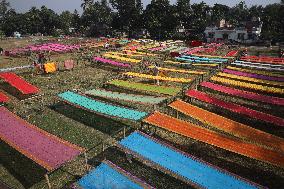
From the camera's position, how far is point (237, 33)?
171ft

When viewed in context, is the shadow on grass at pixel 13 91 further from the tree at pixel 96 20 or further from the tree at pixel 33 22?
the tree at pixel 33 22

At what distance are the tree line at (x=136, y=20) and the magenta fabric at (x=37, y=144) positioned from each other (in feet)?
150

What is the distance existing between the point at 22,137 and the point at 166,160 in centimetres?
539

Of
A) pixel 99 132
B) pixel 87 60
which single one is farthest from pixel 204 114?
pixel 87 60

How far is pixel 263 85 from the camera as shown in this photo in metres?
16.4

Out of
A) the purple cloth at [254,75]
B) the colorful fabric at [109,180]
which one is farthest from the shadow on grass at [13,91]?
the purple cloth at [254,75]

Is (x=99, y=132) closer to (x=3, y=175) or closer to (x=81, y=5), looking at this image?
(x=3, y=175)

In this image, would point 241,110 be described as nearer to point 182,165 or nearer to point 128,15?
point 182,165

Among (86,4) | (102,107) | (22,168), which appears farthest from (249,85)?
(86,4)

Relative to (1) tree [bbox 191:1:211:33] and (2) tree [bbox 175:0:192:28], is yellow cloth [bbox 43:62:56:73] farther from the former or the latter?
(1) tree [bbox 191:1:211:33]

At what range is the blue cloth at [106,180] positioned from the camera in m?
7.21

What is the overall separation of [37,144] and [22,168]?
110cm

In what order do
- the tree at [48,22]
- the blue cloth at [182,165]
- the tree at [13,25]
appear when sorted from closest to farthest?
A: the blue cloth at [182,165], the tree at [13,25], the tree at [48,22]

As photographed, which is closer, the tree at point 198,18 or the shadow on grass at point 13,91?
the shadow on grass at point 13,91
